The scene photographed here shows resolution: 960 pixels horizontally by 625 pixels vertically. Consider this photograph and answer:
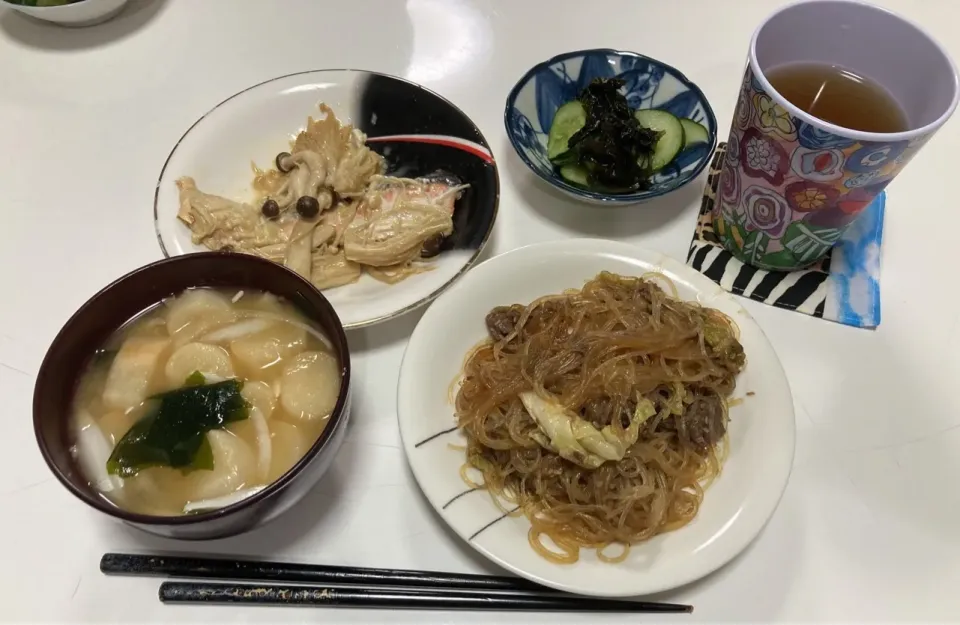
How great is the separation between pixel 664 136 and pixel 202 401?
1.44 meters

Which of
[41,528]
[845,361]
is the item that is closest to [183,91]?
[41,528]

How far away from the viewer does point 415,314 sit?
173 cm

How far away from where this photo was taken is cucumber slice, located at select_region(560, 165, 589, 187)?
1.86 m

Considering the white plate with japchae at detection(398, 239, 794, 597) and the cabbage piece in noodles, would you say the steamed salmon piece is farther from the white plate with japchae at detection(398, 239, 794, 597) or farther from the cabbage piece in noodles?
the cabbage piece in noodles

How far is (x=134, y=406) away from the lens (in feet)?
4.23

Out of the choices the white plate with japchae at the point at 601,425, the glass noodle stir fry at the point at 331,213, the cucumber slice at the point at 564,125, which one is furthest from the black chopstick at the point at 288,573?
the cucumber slice at the point at 564,125

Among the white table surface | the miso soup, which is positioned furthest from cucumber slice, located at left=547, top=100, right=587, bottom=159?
the miso soup

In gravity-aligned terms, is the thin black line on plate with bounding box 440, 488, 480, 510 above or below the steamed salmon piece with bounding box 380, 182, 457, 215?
below

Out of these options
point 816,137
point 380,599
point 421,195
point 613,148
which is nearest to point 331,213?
point 421,195

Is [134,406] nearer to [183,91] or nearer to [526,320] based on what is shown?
[526,320]

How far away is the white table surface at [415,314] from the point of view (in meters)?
1.36

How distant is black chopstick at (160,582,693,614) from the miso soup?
0.78 feet

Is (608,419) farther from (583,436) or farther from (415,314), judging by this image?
(415,314)

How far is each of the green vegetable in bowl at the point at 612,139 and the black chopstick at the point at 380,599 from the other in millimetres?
1085
